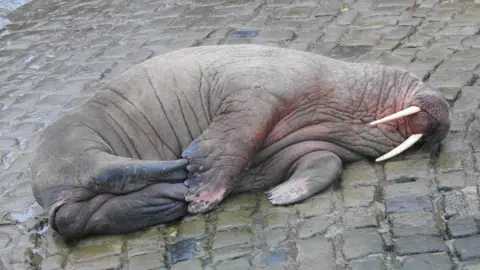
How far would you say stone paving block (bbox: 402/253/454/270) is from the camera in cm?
380

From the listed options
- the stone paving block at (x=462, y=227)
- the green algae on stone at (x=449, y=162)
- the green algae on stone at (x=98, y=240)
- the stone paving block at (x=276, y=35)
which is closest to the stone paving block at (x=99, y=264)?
the green algae on stone at (x=98, y=240)

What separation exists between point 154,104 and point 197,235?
38.6 inches

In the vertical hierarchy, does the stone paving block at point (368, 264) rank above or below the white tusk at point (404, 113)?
below

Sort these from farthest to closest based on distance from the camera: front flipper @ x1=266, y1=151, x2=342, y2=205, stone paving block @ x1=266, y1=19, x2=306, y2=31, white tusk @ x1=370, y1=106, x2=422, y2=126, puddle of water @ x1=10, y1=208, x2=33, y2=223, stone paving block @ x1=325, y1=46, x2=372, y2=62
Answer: stone paving block @ x1=266, y1=19, x2=306, y2=31 < stone paving block @ x1=325, y1=46, x2=372, y2=62 < puddle of water @ x1=10, y1=208, x2=33, y2=223 < white tusk @ x1=370, y1=106, x2=422, y2=126 < front flipper @ x1=266, y1=151, x2=342, y2=205

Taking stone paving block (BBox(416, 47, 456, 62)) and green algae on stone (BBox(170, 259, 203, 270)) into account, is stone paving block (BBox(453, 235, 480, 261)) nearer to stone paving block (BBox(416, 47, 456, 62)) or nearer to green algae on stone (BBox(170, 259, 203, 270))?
green algae on stone (BBox(170, 259, 203, 270))

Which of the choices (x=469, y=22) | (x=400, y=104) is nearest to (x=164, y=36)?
(x=469, y=22)

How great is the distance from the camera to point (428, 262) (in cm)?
384

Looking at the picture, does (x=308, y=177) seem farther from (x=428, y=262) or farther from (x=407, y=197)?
(x=428, y=262)

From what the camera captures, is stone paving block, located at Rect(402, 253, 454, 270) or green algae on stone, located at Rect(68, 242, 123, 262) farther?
green algae on stone, located at Rect(68, 242, 123, 262)

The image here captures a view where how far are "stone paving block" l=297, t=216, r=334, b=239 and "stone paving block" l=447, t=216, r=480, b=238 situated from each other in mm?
648

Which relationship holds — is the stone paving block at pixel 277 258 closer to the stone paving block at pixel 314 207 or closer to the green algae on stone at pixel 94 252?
the stone paving block at pixel 314 207

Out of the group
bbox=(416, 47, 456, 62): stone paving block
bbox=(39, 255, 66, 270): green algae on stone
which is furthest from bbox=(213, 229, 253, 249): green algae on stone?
bbox=(416, 47, 456, 62): stone paving block

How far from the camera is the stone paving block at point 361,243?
401 centimetres

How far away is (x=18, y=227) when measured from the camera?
484 cm
